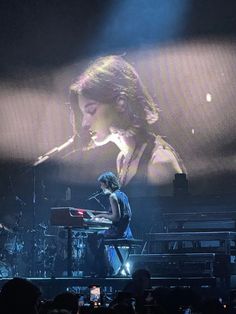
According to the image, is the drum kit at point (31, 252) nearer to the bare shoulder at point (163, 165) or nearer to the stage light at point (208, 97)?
the bare shoulder at point (163, 165)

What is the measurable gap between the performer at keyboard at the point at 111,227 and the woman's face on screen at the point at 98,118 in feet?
12.4

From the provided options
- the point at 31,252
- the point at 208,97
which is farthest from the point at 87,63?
the point at 31,252

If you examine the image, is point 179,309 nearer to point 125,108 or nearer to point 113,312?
point 113,312

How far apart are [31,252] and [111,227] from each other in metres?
2.37

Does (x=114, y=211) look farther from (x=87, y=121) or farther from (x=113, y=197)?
(x=87, y=121)

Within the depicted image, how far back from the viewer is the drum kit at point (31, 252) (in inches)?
428

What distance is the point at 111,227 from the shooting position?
29.2ft

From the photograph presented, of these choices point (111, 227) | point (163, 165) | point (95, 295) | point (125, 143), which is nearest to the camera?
point (95, 295)

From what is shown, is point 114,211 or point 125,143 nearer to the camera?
point 114,211

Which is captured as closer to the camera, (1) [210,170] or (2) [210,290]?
(2) [210,290]

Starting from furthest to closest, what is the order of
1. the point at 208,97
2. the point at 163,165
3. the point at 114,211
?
1. the point at 163,165
2. the point at 208,97
3. the point at 114,211

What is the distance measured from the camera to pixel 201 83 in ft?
39.6

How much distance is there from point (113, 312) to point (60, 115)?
1004 centimetres

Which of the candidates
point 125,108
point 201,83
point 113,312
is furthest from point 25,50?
point 113,312
